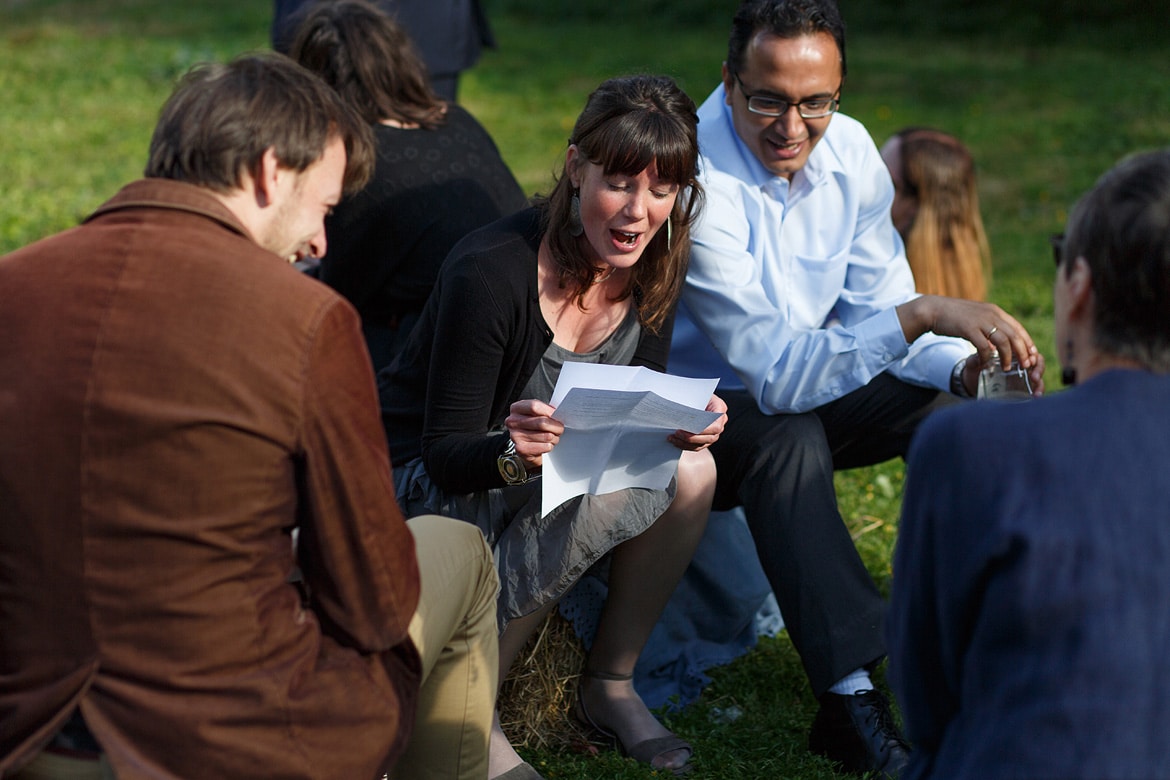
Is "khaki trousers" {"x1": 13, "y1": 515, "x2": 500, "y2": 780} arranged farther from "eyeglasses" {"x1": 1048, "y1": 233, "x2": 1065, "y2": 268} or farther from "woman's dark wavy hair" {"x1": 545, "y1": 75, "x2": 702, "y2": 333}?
"eyeglasses" {"x1": 1048, "y1": 233, "x2": 1065, "y2": 268}

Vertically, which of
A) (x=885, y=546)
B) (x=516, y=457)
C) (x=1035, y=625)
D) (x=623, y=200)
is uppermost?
(x=623, y=200)

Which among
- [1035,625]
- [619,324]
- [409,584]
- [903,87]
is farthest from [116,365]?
[903,87]

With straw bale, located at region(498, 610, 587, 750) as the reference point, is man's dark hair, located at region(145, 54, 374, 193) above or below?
above

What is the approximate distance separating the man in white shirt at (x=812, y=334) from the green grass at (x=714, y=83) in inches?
14.3

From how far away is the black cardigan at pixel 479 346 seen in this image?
9.55 ft

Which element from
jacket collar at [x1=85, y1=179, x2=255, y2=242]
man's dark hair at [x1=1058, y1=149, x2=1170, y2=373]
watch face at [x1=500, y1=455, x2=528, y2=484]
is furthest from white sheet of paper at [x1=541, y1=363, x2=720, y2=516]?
man's dark hair at [x1=1058, y1=149, x2=1170, y2=373]

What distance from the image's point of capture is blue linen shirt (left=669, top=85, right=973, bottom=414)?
3303 millimetres

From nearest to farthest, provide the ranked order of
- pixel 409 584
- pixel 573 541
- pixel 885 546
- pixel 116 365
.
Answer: pixel 116 365 < pixel 409 584 < pixel 573 541 < pixel 885 546

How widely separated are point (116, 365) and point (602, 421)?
3.79 feet

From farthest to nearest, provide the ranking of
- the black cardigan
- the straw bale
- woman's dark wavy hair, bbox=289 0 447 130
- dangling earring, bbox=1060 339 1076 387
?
woman's dark wavy hair, bbox=289 0 447 130, the straw bale, the black cardigan, dangling earring, bbox=1060 339 1076 387

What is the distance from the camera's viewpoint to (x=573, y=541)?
294 cm

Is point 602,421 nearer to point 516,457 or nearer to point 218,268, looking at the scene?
point 516,457

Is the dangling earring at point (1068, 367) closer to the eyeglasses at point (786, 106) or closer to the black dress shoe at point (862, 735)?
the black dress shoe at point (862, 735)

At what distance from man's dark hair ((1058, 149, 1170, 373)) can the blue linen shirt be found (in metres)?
1.52
